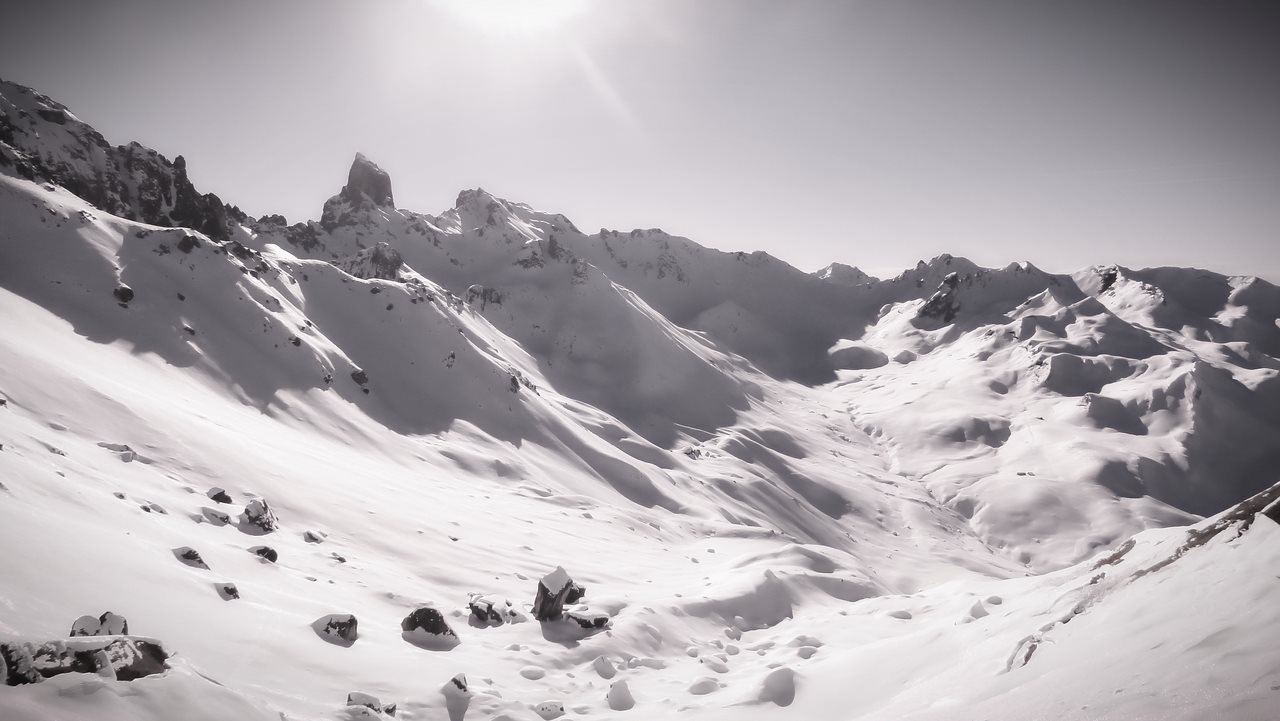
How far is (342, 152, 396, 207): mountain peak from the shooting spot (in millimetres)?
159875

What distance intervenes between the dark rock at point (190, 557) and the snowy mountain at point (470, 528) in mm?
104

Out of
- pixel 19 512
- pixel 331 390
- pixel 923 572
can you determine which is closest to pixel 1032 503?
pixel 923 572

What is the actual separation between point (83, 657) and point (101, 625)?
1930 millimetres

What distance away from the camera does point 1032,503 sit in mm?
89625

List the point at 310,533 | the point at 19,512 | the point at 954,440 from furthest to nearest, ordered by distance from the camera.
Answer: the point at 954,440, the point at 310,533, the point at 19,512

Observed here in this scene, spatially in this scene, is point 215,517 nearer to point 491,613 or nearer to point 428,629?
point 428,629

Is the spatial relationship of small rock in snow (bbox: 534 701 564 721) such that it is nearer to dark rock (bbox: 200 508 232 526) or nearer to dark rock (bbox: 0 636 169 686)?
dark rock (bbox: 0 636 169 686)

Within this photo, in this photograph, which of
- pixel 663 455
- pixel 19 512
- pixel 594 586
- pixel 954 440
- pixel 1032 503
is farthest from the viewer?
pixel 954 440

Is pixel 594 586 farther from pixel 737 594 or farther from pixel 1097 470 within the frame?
pixel 1097 470

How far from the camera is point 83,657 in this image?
6.11 metres

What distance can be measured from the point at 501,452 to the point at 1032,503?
85.7 metres

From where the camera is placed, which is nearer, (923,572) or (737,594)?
(737,594)

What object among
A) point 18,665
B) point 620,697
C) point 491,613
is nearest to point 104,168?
point 491,613

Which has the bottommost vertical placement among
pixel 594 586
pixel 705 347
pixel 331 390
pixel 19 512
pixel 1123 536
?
pixel 1123 536
